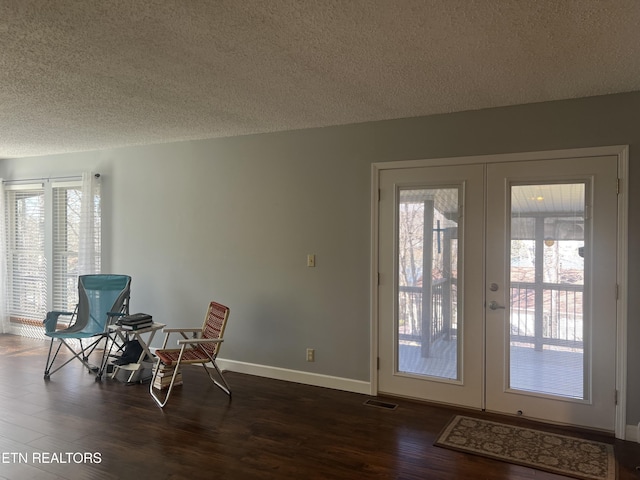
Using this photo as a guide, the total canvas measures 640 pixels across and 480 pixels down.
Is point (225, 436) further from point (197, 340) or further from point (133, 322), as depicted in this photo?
point (133, 322)

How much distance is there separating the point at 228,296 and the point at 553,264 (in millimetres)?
3098

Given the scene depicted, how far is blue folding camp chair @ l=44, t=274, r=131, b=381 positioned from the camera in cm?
462

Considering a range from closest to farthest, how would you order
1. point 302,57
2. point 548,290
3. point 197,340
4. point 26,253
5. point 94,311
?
point 302,57
point 548,290
point 197,340
point 94,311
point 26,253

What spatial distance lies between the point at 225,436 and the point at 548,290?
2617mm

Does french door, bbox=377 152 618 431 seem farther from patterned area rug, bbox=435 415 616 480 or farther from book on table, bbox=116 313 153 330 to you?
book on table, bbox=116 313 153 330

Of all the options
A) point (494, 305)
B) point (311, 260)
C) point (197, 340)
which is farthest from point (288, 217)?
point (494, 305)

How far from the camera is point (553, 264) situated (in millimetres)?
3387

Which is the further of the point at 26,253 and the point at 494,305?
the point at 26,253

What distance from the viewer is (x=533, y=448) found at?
9.89 feet

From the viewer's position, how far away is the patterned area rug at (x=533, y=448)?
278cm

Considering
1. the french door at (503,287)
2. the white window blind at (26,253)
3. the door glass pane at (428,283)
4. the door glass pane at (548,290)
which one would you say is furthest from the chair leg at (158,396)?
the white window blind at (26,253)

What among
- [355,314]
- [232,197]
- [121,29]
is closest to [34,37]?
[121,29]

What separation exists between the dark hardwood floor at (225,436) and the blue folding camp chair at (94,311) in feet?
1.52

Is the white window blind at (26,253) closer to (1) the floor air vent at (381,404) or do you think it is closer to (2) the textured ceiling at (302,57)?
(2) the textured ceiling at (302,57)
